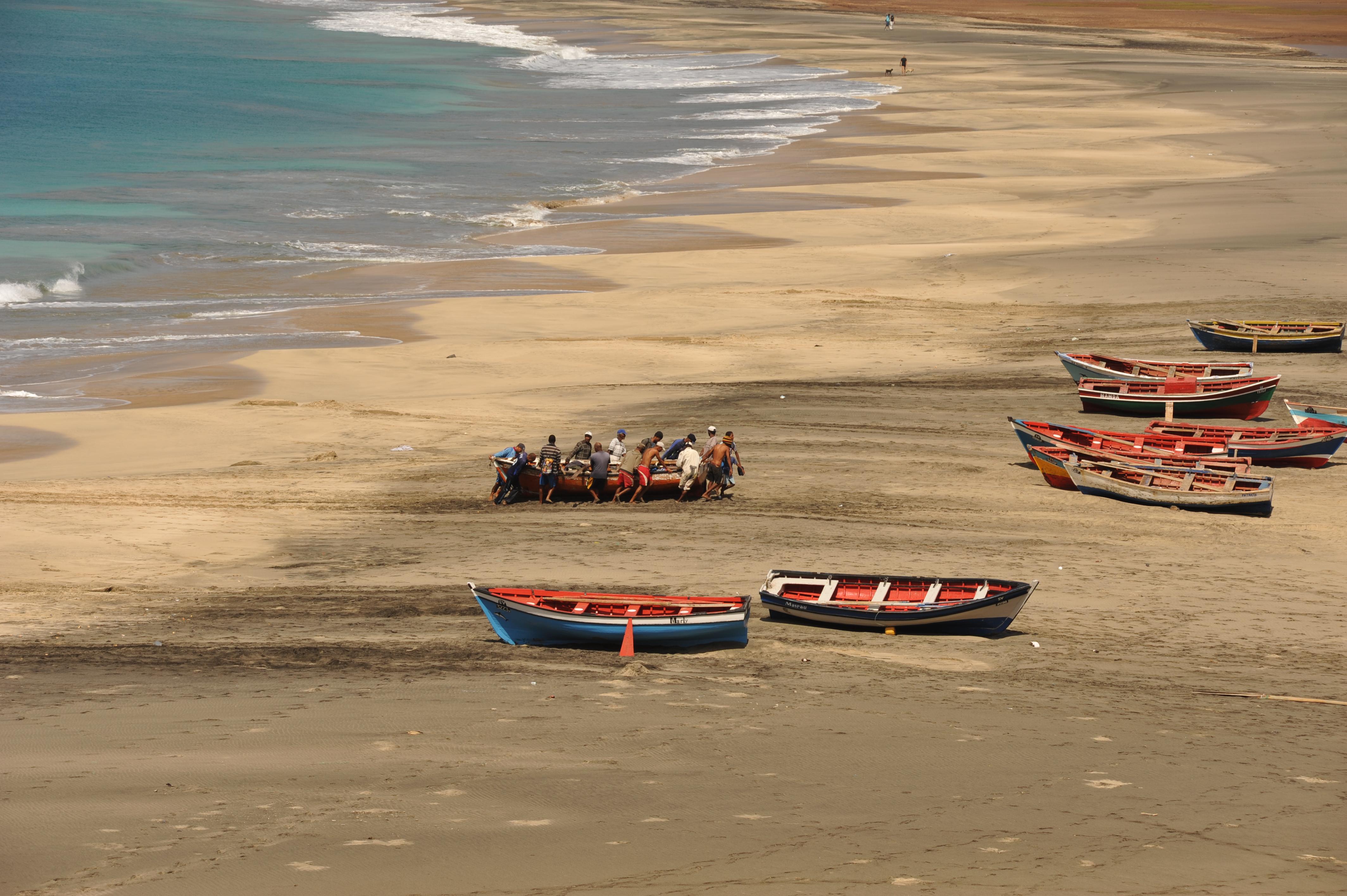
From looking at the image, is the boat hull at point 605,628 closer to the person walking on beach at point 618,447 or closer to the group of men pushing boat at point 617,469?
the group of men pushing boat at point 617,469

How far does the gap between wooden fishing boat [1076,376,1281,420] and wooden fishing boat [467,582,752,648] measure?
12555mm

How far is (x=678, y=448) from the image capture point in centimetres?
2148

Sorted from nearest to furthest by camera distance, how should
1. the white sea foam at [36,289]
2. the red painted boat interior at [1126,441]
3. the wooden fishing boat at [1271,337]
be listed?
1. the red painted boat interior at [1126,441]
2. the wooden fishing boat at [1271,337]
3. the white sea foam at [36,289]

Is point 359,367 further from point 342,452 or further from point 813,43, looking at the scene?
point 813,43

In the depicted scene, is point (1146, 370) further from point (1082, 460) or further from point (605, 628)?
point (605, 628)

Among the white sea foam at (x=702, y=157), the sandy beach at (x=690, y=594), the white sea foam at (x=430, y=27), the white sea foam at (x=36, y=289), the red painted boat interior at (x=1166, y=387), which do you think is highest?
the white sea foam at (x=430, y=27)

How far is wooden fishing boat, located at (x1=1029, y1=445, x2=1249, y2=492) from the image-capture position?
21.3 m

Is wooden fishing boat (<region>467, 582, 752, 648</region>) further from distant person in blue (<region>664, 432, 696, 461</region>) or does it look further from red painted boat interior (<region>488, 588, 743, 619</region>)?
distant person in blue (<region>664, 432, 696, 461</region>)

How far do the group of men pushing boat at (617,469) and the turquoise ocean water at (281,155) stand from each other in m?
10.1

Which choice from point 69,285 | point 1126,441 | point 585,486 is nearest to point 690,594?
point 585,486

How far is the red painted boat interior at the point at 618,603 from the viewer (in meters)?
15.0

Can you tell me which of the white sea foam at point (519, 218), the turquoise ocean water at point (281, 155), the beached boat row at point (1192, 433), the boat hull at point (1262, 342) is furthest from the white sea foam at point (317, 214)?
the boat hull at point (1262, 342)

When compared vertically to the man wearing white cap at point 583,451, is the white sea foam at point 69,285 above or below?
above

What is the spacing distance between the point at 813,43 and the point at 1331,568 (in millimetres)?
85093
